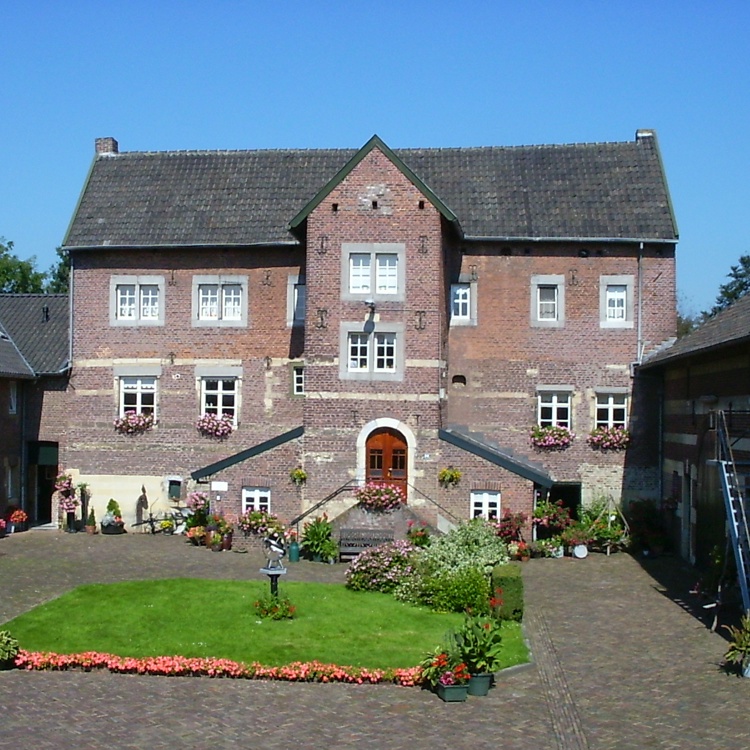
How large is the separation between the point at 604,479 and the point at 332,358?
8962 millimetres

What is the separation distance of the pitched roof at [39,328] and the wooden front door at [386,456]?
34.9ft

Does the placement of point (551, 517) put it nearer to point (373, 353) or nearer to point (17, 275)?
point (373, 353)

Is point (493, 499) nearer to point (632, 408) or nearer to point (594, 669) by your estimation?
point (632, 408)

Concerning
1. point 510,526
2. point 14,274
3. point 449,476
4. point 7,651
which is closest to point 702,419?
point 510,526

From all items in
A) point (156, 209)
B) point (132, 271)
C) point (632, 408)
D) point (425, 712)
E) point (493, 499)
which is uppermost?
point (156, 209)

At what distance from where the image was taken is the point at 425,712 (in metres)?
13.4

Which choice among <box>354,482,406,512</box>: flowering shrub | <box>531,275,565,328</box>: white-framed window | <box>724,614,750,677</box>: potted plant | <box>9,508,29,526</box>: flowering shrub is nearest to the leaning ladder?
<box>724,614,750,677</box>: potted plant

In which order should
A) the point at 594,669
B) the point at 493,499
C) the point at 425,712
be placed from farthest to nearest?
1. the point at 493,499
2. the point at 594,669
3. the point at 425,712

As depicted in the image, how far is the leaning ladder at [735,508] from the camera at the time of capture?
17.1m

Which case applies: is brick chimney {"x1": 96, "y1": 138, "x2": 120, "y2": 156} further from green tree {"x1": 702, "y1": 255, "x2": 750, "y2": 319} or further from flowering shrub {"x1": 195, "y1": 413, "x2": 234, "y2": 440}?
green tree {"x1": 702, "y1": 255, "x2": 750, "y2": 319}

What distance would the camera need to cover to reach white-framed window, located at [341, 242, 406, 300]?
27.1 m

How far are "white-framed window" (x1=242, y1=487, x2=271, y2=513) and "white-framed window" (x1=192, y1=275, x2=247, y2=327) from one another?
5671 millimetres

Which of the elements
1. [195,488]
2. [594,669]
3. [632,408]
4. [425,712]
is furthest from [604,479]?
[425,712]

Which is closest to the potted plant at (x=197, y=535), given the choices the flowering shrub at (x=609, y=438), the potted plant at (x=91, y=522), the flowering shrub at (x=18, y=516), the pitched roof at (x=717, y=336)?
the potted plant at (x=91, y=522)
